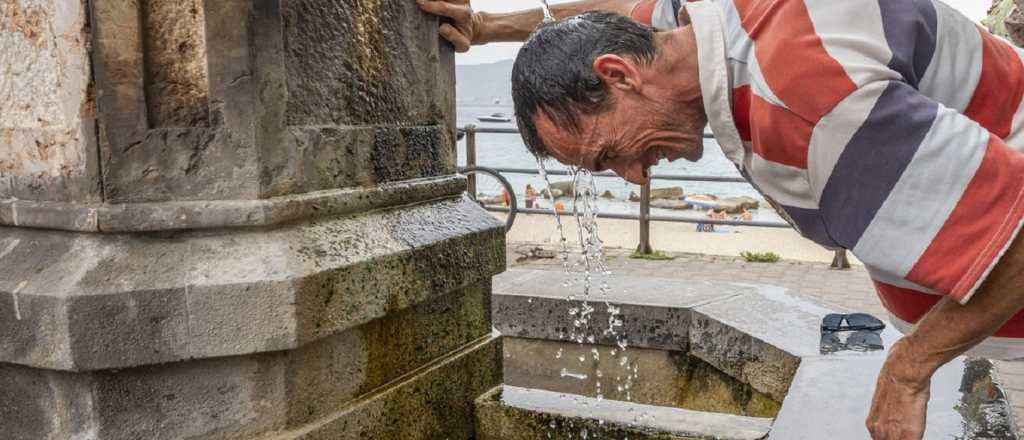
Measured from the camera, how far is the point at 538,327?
3240 millimetres

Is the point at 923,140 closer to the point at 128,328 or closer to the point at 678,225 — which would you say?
the point at 128,328

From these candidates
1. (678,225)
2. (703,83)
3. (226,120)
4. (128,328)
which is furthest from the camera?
(678,225)

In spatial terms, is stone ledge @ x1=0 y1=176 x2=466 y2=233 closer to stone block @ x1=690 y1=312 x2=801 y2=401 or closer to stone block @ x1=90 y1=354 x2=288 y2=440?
stone block @ x1=90 y1=354 x2=288 y2=440

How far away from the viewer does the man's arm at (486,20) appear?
6.95 feet

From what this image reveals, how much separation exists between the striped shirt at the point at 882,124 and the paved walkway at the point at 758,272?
13.9ft

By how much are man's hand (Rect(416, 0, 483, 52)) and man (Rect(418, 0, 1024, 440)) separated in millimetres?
664

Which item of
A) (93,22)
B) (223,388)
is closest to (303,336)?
(223,388)

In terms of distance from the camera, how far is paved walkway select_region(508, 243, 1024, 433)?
5.86 meters

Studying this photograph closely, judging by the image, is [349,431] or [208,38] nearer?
[208,38]

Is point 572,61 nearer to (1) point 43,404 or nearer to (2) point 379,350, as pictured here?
(2) point 379,350

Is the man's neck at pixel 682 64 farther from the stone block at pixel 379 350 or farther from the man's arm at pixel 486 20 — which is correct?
the stone block at pixel 379 350

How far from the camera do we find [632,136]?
4.88 feet

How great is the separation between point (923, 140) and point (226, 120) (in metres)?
1.27

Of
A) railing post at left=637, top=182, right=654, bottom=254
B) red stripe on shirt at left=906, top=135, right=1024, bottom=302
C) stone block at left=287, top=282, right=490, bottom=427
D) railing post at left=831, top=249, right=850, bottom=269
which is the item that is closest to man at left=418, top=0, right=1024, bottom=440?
red stripe on shirt at left=906, top=135, right=1024, bottom=302
